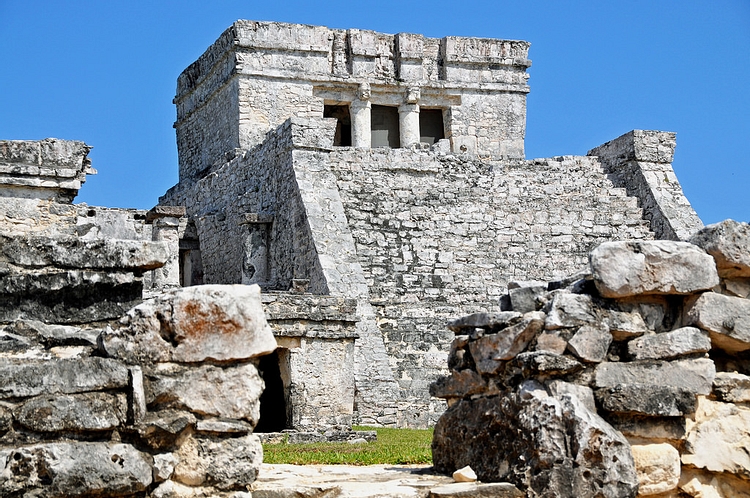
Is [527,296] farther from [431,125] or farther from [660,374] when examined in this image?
[431,125]

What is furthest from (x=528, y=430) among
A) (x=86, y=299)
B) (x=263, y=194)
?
(x=263, y=194)

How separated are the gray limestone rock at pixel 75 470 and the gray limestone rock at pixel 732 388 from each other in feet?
9.46

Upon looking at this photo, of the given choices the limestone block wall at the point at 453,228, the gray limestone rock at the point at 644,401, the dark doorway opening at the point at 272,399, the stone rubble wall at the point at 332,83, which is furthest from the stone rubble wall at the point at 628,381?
the stone rubble wall at the point at 332,83

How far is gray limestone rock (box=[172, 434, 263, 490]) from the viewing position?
4199 mm

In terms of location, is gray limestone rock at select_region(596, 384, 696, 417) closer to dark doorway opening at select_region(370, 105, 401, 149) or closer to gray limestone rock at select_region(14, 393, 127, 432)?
gray limestone rock at select_region(14, 393, 127, 432)

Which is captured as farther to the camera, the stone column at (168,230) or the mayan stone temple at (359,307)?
the stone column at (168,230)

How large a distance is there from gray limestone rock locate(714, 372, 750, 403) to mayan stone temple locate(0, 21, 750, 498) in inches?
0.8

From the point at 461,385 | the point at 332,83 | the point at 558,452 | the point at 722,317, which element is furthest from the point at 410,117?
the point at 558,452

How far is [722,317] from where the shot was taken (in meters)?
5.17

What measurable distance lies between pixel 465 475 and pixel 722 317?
152 cm

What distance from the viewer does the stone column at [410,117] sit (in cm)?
2473

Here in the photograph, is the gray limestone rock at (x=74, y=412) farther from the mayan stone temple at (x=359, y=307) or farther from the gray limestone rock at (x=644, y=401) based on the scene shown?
the gray limestone rock at (x=644, y=401)

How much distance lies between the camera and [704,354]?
5.16 metres

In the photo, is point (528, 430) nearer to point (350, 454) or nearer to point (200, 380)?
point (200, 380)
